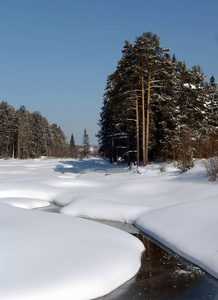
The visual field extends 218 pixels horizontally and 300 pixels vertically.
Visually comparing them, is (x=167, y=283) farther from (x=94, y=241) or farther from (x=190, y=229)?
(x=190, y=229)

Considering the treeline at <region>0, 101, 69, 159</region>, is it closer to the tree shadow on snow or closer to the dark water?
the tree shadow on snow

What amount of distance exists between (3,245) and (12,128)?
52.1 metres

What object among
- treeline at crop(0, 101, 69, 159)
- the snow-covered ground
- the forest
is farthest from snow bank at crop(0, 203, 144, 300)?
Answer: treeline at crop(0, 101, 69, 159)

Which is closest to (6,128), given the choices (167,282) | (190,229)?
(190,229)

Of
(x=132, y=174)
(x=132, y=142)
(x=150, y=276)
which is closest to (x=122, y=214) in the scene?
(x=150, y=276)

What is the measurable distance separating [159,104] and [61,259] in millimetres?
19717

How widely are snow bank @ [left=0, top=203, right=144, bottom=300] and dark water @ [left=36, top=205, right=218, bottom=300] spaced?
0.20 m

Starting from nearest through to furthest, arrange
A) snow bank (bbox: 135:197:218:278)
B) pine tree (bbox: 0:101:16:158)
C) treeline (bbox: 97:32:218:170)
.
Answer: snow bank (bbox: 135:197:218:278) → treeline (bbox: 97:32:218:170) → pine tree (bbox: 0:101:16:158)

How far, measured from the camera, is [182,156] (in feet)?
58.9

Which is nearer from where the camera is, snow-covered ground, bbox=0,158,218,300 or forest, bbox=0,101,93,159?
snow-covered ground, bbox=0,158,218,300

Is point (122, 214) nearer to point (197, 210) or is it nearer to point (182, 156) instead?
point (197, 210)

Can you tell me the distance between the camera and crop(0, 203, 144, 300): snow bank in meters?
4.58

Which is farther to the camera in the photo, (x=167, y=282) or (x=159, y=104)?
(x=159, y=104)

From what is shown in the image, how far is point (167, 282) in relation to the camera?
5.39m
